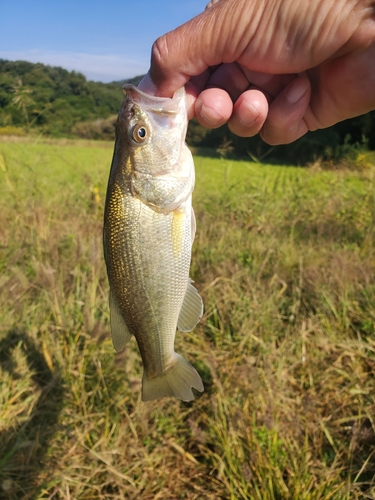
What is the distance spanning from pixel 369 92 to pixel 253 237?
2724mm

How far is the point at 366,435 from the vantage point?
7.78ft

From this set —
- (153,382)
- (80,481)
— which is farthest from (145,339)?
(80,481)

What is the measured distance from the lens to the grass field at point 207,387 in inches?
89.2

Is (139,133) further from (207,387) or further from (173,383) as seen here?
(207,387)

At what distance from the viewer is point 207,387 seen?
280 cm

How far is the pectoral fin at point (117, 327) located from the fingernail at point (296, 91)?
4.11ft

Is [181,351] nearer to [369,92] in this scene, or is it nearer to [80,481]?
[80,481]

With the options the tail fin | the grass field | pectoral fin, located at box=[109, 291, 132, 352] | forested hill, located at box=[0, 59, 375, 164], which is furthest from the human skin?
forested hill, located at box=[0, 59, 375, 164]

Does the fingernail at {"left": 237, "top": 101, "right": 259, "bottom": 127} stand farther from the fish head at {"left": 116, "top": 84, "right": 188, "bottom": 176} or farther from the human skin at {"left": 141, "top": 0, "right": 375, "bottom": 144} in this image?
the fish head at {"left": 116, "top": 84, "right": 188, "bottom": 176}

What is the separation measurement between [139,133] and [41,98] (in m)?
5.18

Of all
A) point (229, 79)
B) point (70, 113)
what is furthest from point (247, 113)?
point (70, 113)

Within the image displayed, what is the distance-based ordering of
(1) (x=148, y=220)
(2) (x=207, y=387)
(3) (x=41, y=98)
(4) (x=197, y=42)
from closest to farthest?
(1) (x=148, y=220)
(4) (x=197, y=42)
(2) (x=207, y=387)
(3) (x=41, y=98)

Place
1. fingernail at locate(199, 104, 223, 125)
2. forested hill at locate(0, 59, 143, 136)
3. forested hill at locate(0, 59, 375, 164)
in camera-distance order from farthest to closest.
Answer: forested hill at locate(0, 59, 375, 164)
forested hill at locate(0, 59, 143, 136)
fingernail at locate(199, 104, 223, 125)

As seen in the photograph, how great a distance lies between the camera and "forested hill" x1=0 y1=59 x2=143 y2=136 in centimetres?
432
